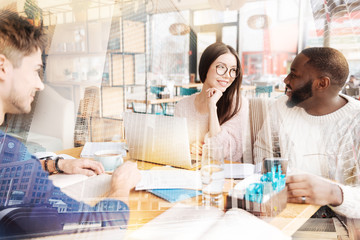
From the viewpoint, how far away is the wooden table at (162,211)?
41cm

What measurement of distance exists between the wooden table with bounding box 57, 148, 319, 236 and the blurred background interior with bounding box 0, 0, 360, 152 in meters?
0.24

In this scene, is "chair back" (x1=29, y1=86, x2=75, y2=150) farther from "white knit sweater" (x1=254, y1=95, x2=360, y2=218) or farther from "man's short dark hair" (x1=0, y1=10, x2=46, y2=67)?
"white knit sweater" (x1=254, y1=95, x2=360, y2=218)

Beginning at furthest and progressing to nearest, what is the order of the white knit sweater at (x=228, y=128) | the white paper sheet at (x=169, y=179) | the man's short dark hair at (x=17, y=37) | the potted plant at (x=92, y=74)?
the white knit sweater at (x=228, y=128) < the potted plant at (x=92, y=74) < the white paper sheet at (x=169, y=179) < the man's short dark hair at (x=17, y=37)

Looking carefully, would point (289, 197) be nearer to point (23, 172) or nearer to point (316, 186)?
point (316, 186)

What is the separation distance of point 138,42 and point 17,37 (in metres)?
0.32

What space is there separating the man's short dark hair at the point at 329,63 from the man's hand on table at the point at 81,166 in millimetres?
471

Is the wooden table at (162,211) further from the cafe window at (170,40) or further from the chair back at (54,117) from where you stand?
the cafe window at (170,40)

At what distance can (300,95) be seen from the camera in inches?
21.5

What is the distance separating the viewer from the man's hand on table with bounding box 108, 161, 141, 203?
0.46 metres

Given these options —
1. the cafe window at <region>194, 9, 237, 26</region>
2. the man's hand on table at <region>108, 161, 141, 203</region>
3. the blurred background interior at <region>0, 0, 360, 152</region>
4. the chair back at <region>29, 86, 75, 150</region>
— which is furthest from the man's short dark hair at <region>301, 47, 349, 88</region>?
the chair back at <region>29, 86, 75, 150</region>

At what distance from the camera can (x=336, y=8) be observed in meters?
0.46

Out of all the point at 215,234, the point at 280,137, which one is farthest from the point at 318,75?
the point at 215,234

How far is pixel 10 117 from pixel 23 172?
0.11 m

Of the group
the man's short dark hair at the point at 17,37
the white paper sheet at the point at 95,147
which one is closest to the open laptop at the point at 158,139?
the white paper sheet at the point at 95,147
